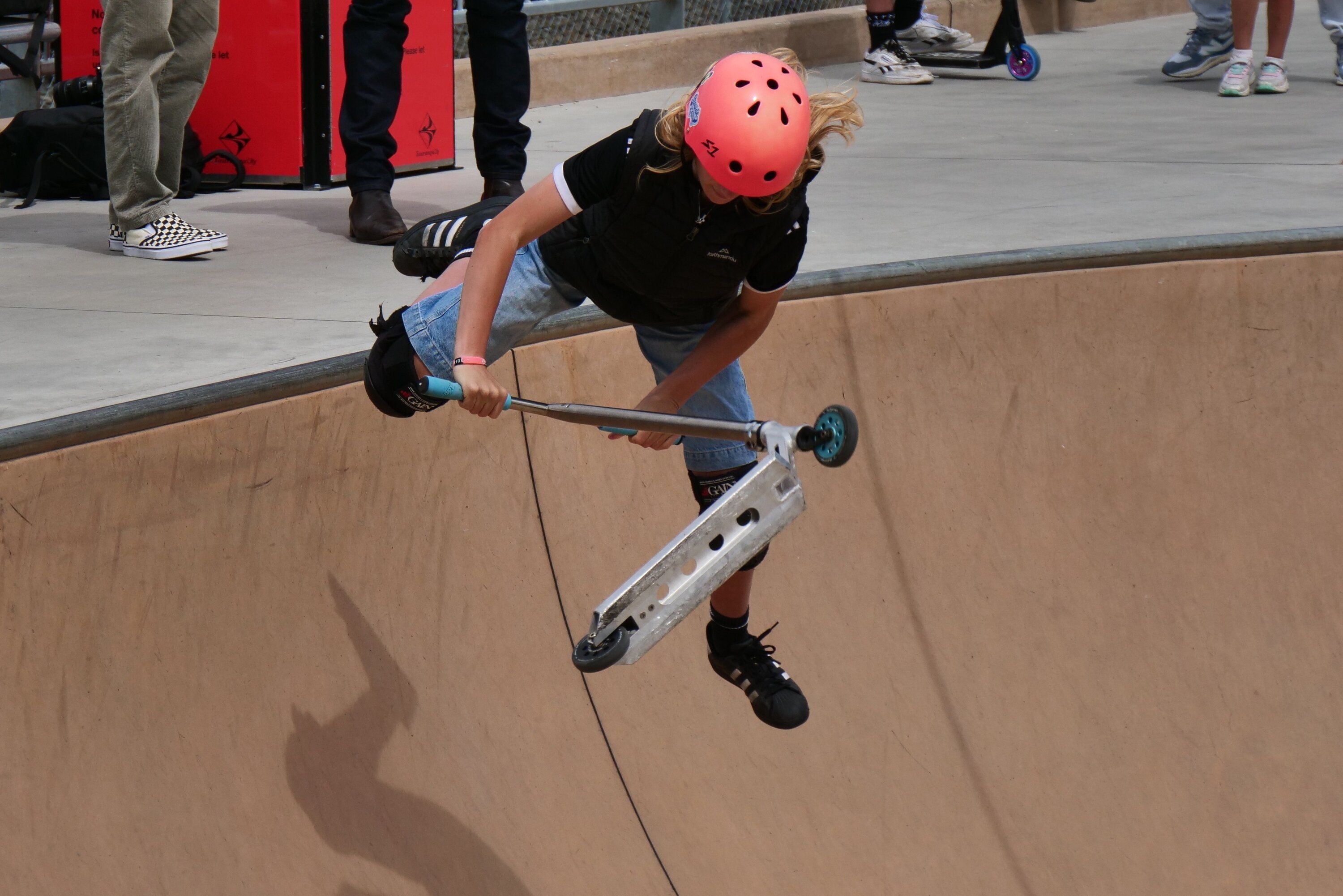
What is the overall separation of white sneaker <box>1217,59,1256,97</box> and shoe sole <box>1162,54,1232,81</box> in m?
0.69

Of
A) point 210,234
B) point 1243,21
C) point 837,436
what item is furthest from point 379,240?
point 1243,21

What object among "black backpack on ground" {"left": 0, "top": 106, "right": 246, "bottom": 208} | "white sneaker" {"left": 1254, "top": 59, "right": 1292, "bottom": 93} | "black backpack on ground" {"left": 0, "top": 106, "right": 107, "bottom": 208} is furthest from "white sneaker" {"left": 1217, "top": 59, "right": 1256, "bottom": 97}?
"black backpack on ground" {"left": 0, "top": 106, "right": 107, "bottom": 208}

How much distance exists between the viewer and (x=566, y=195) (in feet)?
10.0

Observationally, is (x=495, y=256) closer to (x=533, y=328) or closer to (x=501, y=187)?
(x=533, y=328)

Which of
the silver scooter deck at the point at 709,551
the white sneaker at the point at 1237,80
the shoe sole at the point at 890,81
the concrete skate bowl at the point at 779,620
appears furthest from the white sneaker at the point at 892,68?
the silver scooter deck at the point at 709,551

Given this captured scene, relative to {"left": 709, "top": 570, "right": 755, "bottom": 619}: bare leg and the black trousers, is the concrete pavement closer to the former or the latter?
the black trousers

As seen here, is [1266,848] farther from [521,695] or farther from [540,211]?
[540,211]

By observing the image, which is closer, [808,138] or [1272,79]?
[808,138]

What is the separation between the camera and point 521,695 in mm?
3969

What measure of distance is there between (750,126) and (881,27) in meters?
8.18

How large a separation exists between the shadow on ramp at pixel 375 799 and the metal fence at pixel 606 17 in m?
6.77

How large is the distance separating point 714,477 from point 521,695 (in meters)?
1.02

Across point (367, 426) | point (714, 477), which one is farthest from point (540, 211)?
point (367, 426)

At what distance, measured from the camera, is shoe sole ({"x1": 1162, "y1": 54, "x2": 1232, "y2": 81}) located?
1084 cm
